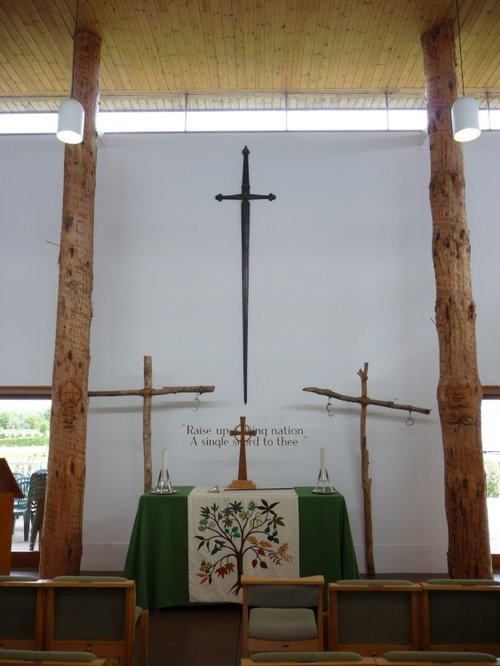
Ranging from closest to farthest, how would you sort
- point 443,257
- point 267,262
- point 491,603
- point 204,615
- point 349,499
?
point 491,603, point 204,615, point 443,257, point 349,499, point 267,262

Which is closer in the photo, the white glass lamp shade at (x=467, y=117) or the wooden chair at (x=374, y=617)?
the wooden chair at (x=374, y=617)

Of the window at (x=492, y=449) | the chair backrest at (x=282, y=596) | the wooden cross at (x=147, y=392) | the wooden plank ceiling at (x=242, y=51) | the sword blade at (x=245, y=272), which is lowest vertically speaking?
the chair backrest at (x=282, y=596)

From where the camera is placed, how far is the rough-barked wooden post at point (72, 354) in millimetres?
4398

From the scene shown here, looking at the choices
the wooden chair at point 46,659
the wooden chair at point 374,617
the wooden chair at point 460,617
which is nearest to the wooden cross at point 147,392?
the wooden chair at point 374,617

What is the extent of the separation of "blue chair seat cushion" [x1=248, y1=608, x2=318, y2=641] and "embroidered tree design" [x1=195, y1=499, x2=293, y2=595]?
1.32 m

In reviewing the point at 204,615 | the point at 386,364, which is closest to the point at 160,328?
the point at 386,364

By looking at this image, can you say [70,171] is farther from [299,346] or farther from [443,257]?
[443,257]

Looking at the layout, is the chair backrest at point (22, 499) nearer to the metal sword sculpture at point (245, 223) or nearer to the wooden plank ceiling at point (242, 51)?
the metal sword sculpture at point (245, 223)

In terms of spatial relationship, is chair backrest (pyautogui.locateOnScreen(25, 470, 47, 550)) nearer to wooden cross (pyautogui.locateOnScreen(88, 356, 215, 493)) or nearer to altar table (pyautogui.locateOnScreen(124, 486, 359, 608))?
wooden cross (pyautogui.locateOnScreen(88, 356, 215, 493))

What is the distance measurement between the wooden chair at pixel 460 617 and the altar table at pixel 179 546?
1.65 meters

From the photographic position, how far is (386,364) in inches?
221

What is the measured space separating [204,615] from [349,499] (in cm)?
181

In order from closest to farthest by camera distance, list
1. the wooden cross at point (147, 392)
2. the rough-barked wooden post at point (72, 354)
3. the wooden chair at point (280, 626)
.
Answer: the wooden chair at point (280, 626), the rough-barked wooden post at point (72, 354), the wooden cross at point (147, 392)

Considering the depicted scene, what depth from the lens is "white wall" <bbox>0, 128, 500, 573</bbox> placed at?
214 inches
